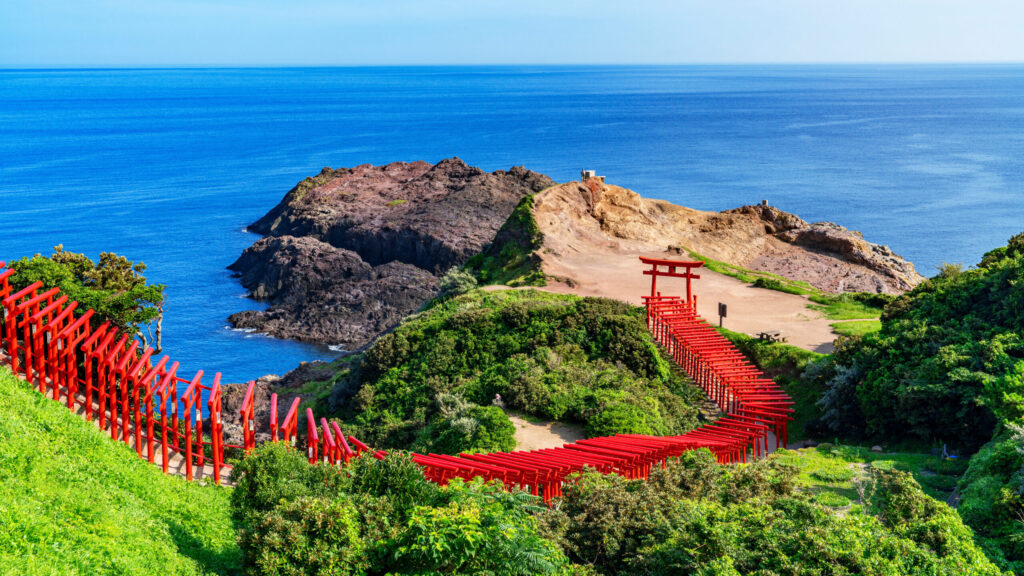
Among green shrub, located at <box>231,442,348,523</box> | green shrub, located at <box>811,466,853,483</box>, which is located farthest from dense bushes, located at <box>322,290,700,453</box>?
green shrub, located at <box>231,442,348,523</box>

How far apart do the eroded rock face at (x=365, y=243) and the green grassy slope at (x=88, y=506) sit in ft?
Result: 113

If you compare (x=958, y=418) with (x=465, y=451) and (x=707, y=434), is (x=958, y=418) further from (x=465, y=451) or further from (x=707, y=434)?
(x=465, y=451)

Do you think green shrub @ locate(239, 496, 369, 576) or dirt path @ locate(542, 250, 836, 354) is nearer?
green shrub @ locate(239, 496, 369, 576)

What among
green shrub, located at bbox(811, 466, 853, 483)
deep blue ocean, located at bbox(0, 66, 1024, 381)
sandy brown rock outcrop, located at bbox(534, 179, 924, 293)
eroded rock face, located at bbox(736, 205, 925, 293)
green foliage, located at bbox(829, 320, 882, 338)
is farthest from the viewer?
deep blue ocean, located at bbox(0, 66, 1024, 381)

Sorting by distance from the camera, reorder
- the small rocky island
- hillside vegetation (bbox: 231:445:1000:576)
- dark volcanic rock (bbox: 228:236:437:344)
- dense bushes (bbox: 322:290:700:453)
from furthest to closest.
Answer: dark volcanic rock (bbox: 228:236:437:344) → the small rocky island → dense bushes (bbox: 322:290:700:453) → hillside vegetation (bbox: 231:445:1000:576)

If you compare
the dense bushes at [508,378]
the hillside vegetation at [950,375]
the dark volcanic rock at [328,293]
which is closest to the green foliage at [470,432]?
the dense bushes at [508,378]

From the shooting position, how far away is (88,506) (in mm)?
11797

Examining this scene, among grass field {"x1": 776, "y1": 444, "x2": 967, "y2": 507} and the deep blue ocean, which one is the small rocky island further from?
grass field {"x1": 776, "y1": 444, "x2": 967, "y2": 507}

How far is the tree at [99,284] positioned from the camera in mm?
22750

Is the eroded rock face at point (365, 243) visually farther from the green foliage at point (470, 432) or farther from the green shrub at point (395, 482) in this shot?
the green shrub at point (395, 482)

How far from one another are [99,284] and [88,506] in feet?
52.9

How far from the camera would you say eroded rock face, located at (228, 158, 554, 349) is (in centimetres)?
5694

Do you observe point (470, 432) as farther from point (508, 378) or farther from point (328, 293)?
point (328, 293)

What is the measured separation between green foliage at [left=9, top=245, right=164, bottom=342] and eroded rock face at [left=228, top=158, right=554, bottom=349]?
2350 cm
